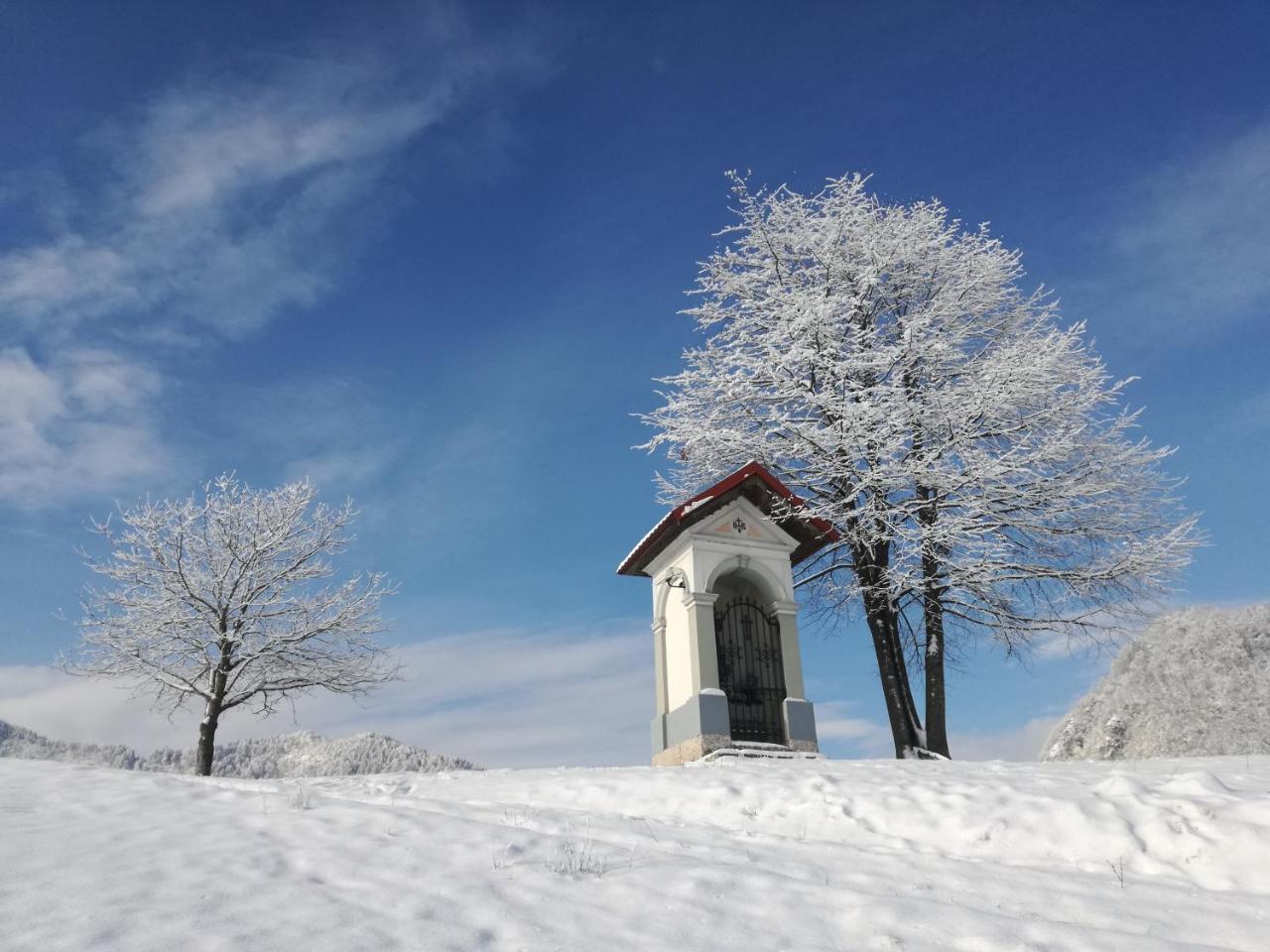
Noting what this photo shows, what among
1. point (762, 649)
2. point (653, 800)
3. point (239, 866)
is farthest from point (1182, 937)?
point (762, 649)

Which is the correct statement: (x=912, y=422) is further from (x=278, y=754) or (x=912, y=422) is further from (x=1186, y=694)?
(x=278, y=754)

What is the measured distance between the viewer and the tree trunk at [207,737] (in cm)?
1752

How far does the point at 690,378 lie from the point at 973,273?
5.83m

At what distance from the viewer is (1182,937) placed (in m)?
4.57

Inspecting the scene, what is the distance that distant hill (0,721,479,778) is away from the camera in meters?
27.8

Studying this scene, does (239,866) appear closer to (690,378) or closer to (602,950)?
(602,950)

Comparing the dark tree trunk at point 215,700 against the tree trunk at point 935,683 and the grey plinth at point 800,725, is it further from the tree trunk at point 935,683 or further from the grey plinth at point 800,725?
the tree trunk at point 935,683

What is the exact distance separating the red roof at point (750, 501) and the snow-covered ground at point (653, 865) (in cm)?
677

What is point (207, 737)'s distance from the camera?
1822cm

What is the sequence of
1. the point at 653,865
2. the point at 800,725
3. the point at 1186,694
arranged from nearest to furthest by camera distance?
the point at 653,865, the point at 800,725, the point at 1186,694

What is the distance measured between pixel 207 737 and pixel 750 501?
1199cm

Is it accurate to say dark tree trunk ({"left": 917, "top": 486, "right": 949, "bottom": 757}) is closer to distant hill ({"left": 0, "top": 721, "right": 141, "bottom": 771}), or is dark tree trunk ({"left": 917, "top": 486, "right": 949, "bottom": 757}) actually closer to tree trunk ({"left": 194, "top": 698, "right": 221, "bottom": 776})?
tree trunk ({"left": 194, "top": 698, "right": 221, "bottom": 776})

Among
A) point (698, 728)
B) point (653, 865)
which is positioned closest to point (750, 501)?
point (698, 728)

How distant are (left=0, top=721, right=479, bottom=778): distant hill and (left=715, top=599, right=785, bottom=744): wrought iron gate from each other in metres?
12.5
